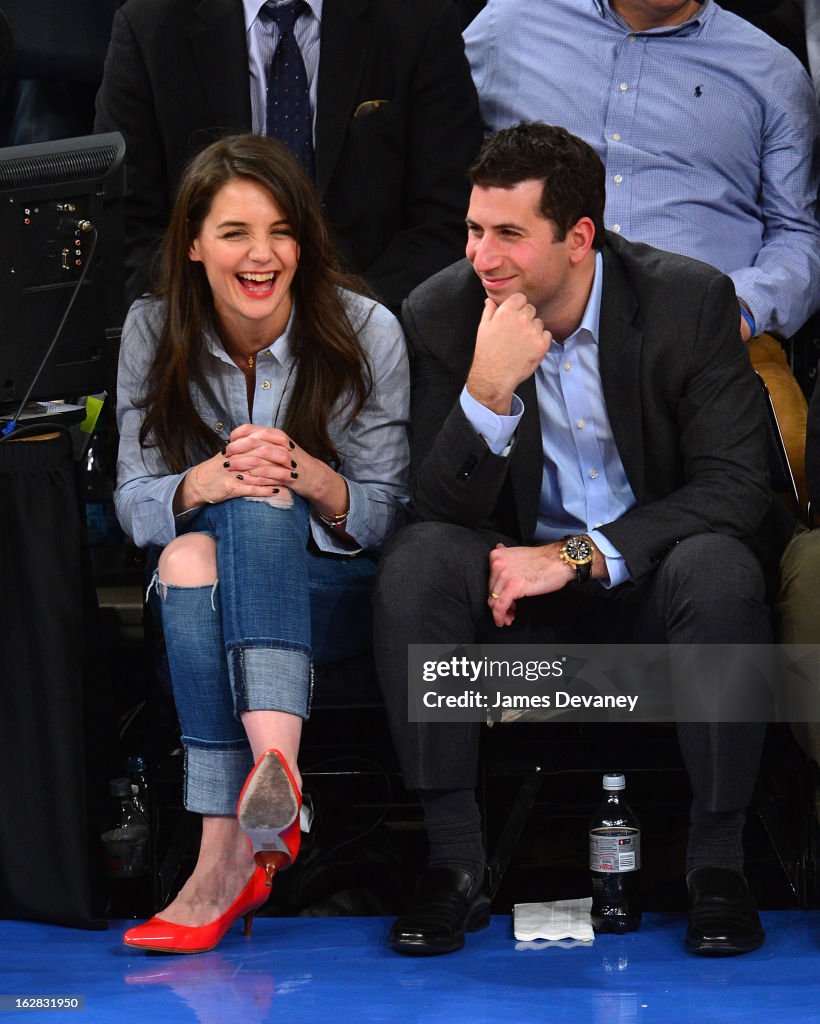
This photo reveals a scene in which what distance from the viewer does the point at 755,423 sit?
2.29m

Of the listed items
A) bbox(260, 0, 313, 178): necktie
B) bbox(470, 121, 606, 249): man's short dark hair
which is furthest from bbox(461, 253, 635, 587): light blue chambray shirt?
bbox(260, 0, 313, 178): necktie

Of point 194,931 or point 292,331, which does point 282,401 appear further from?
point 194,931

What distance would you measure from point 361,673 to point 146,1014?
0.63m

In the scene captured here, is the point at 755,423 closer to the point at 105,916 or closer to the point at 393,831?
the point at 393,831

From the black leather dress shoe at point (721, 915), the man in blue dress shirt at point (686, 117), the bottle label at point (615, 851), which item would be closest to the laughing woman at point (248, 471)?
the bottle label at point (615, 851)

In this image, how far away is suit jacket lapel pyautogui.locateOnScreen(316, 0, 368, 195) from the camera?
2.80 meters

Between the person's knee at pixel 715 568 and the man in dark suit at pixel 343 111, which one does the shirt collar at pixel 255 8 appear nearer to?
the man in dark suit at pixel 343 111

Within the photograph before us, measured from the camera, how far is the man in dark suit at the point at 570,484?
2.07 meters

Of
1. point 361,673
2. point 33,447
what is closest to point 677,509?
point 361,673

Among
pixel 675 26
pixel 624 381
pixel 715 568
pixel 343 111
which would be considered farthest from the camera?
pixel 675 26

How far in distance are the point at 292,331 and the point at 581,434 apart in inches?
18.7
